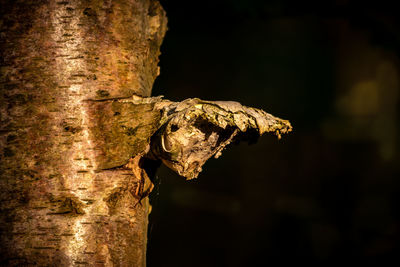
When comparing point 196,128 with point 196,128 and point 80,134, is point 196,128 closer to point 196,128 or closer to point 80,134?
point 196,128

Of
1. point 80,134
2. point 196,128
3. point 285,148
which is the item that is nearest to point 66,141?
point 80,134

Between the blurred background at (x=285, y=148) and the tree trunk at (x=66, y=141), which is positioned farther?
the blurred background at (x=285, y=148)

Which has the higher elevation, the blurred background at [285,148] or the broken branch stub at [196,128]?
the broken branch stub at [196,128]

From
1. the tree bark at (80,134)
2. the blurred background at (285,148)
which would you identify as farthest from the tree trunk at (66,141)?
the blurred background at (285,148)

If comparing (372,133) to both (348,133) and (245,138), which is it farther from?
(245,138)

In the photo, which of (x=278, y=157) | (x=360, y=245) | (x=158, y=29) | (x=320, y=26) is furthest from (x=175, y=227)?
(x=158, y=29)

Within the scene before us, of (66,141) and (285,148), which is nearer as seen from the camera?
(66,141)

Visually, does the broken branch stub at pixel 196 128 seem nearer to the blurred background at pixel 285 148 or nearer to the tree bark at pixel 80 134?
the tree bark at pixel 80 134
